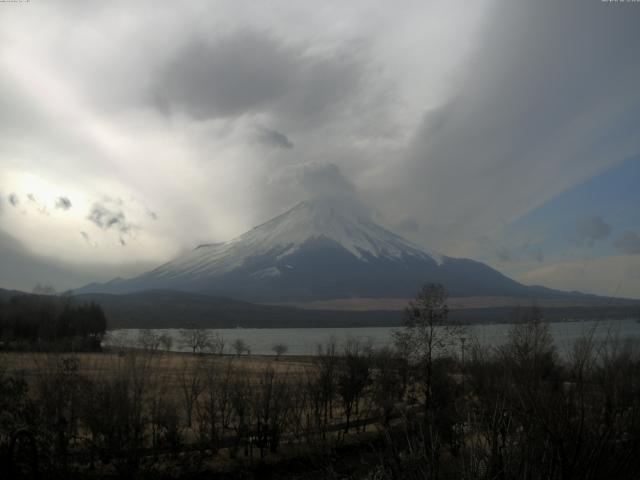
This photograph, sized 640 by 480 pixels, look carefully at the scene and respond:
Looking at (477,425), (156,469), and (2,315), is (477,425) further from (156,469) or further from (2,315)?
(2,315)

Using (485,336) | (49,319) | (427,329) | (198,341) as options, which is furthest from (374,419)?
(198,341)

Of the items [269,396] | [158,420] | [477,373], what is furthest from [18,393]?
[477,373]

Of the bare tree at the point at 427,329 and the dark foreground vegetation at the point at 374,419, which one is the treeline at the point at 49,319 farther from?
the bare tree at the point at 427,329

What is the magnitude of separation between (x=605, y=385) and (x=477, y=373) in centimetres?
1677

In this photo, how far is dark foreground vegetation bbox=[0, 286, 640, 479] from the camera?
562cm

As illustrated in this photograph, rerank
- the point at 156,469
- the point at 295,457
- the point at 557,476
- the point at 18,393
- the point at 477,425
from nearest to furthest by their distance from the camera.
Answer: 1. the point at 557,476
2. the point at 477,425
3. the point at 18,393
4. the point at 156,469
5. the point at 295,457

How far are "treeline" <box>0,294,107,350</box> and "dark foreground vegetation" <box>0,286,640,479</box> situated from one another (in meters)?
49.1

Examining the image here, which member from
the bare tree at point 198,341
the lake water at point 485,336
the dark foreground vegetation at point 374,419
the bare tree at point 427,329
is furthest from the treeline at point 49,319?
→ the bare tree at point 427,329

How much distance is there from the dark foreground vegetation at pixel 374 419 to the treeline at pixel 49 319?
161 ft

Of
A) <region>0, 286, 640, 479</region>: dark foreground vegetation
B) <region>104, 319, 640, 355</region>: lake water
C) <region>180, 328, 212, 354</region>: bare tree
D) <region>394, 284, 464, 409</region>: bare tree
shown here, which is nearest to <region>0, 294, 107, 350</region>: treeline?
<region>104, 319, 640, 355</region>: lake water

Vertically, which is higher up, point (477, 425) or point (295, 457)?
point (477, 425)

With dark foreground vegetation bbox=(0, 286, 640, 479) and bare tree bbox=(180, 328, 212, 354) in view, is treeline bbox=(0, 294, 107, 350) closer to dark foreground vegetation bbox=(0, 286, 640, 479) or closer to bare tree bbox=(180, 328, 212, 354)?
bare tree bbox=(180, 328, 212, 354)

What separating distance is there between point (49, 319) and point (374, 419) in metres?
57.6

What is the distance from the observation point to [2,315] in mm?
83312
